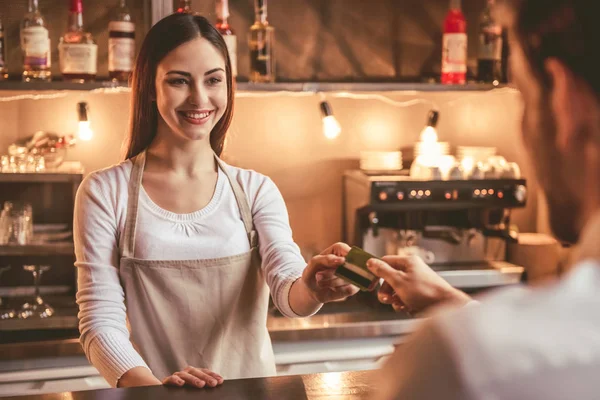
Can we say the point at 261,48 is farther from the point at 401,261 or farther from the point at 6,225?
the point at 401,261

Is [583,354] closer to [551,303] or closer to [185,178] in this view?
[551,303]

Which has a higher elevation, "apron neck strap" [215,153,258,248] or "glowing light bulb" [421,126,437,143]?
"glowing light bulb" [421,126,437,143]

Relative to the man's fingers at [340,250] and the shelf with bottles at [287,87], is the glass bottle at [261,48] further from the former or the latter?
the man's fingers at [340,250]

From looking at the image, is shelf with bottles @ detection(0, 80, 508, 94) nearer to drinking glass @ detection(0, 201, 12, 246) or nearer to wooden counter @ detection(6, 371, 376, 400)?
drinking glass @ detection(0, 201, 12, 246)

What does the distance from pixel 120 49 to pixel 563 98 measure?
223cm

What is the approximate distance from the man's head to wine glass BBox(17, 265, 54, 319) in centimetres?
220

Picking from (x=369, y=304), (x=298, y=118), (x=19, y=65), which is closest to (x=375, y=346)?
(x=369, y=304)

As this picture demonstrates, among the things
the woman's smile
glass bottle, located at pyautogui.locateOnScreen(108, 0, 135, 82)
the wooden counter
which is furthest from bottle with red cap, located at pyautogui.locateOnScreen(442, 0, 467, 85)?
the wooden counter

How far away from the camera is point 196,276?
172 centimetres

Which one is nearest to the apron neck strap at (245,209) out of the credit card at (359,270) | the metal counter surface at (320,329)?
the credit card at (359,270)

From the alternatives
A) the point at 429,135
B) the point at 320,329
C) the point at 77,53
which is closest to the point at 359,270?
the point at 320,329

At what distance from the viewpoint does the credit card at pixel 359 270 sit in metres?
1.35

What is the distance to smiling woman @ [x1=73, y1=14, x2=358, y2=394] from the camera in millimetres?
1636

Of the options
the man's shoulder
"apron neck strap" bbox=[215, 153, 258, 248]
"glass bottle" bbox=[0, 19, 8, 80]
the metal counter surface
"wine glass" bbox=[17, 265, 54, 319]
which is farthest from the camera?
"glass bottle" bbox=[0, 19, 8, 80]
